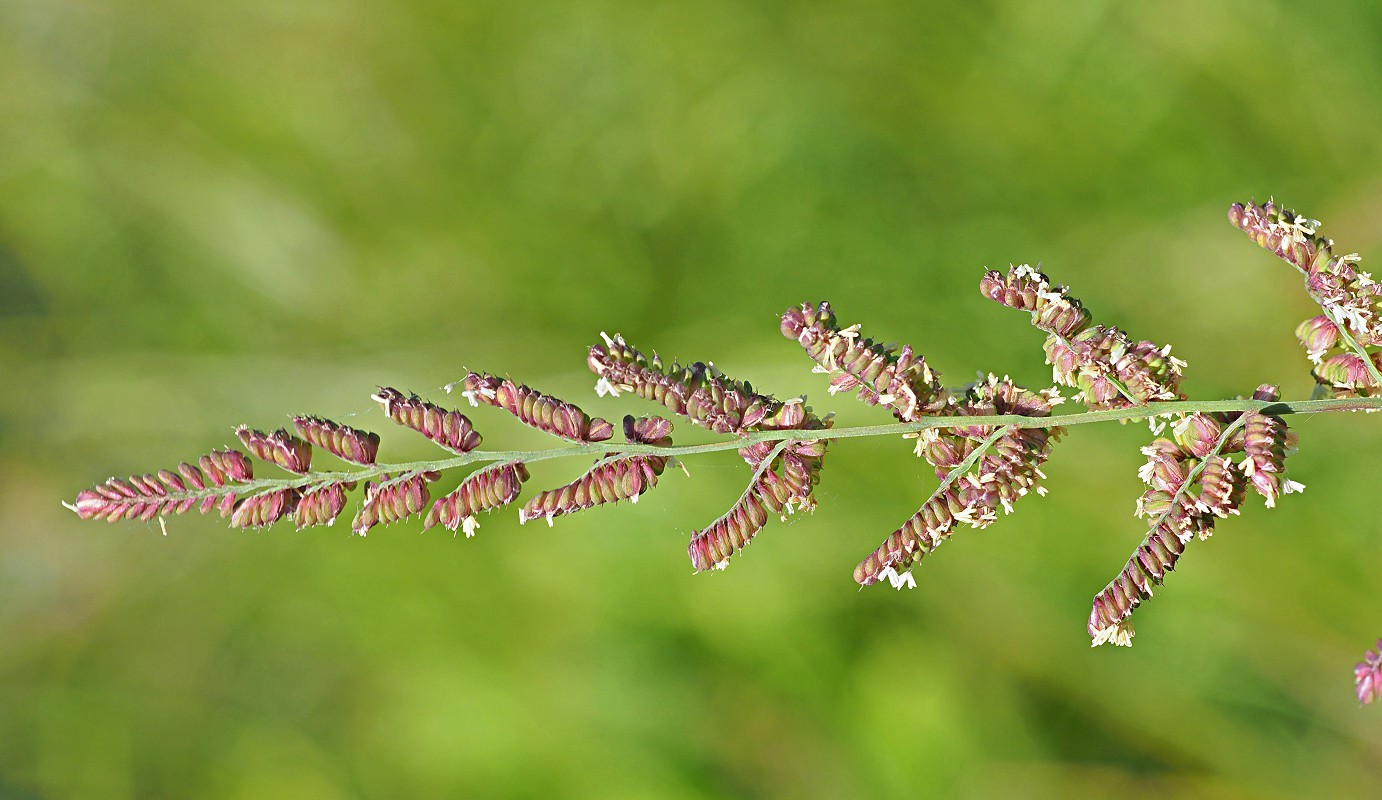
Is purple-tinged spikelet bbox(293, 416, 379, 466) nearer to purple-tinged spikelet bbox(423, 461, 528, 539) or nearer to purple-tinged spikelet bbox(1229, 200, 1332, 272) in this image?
purple-tinged spikelet bbox(423, 461, 528, 539)

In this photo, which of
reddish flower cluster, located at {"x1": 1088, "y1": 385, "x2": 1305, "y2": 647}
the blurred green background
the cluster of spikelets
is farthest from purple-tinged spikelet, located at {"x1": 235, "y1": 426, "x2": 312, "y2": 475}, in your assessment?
the blurred green background

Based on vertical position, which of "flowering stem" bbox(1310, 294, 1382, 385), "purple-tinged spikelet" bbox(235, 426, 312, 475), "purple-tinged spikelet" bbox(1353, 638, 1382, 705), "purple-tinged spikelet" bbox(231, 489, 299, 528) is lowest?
"purple-tinged spikelet" bbox(1353, 638, 1382, 705)

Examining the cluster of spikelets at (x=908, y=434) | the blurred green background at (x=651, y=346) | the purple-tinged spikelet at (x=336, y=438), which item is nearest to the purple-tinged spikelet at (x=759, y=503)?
the cluster of spikelets at (x=908, y=434)

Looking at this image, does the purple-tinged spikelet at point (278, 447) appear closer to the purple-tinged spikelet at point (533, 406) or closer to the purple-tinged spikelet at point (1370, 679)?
the purple-tinged spikelet at point (533, 406)

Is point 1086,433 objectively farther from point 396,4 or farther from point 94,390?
point 94,390

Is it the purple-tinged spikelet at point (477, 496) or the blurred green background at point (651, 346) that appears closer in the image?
the purple-tinged spikelet at point (477, 496)

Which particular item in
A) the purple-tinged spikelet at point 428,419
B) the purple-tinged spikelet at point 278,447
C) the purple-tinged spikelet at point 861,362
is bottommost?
the purple-tinged spikelet at point 278,447

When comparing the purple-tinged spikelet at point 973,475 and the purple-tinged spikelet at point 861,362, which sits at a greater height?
the purple-tinged spikelet at point 861,362

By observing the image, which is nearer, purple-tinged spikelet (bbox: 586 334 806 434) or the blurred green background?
purple-tinged spikelet (bbox: 586 334 806 434)
